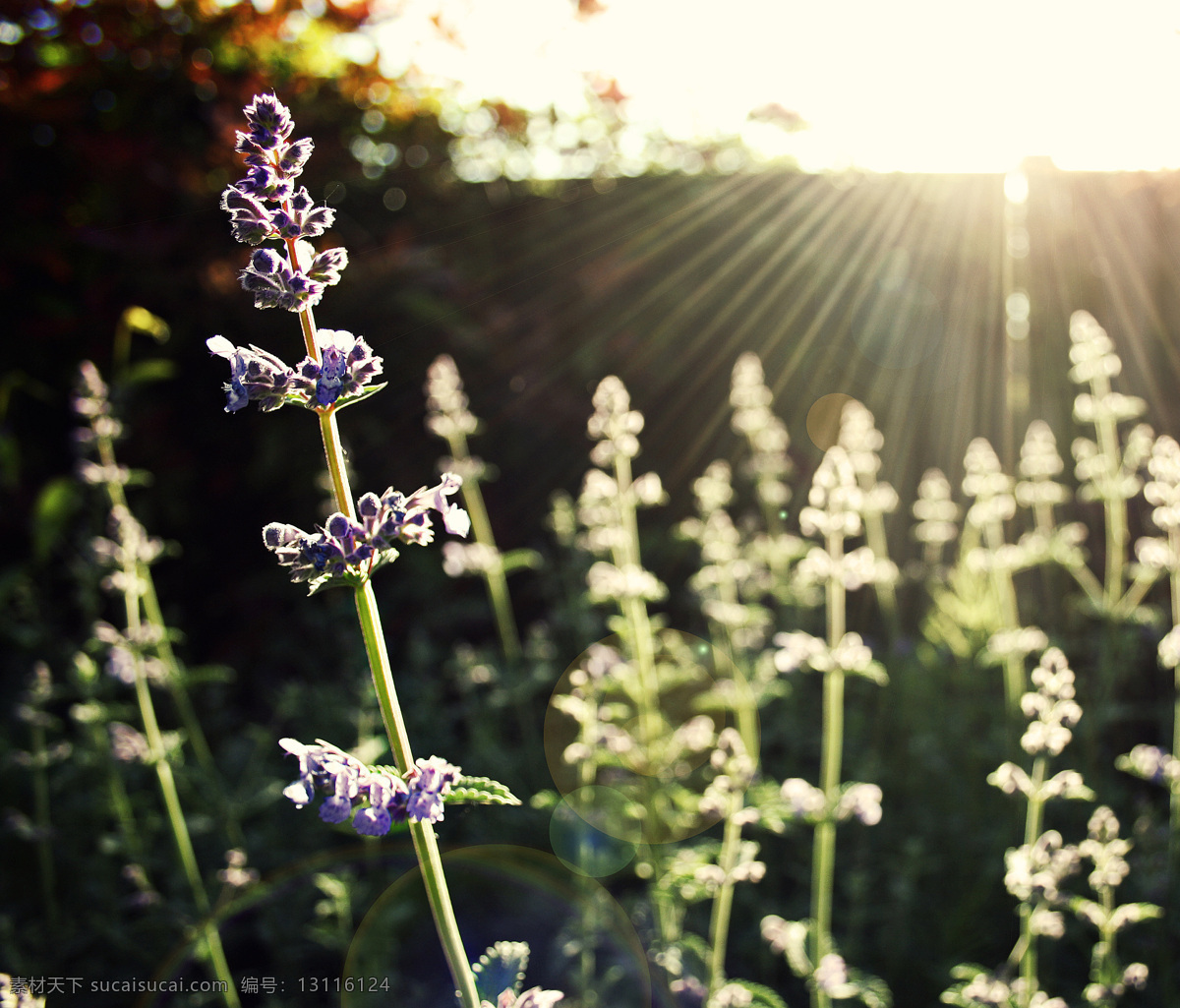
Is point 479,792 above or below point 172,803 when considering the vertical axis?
above

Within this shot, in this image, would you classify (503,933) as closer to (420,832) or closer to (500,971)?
(500,971)

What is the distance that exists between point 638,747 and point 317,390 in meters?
2.62

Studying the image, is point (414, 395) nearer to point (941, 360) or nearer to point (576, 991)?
point (576, 991)

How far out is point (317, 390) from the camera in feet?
4.18

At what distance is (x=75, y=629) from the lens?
582cm

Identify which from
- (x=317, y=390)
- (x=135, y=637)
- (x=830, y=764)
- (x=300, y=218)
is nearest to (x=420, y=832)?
(x=317, y=390)

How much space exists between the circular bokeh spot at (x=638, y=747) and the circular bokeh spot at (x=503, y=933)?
0.25m

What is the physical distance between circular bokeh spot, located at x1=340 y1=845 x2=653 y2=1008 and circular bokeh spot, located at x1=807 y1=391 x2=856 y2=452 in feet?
14.5

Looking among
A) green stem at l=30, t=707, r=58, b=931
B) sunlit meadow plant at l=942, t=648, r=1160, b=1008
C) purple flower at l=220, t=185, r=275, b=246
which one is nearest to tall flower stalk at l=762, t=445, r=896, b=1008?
sunlit meadow plant at l=942, t=648, r=1160, b=1008

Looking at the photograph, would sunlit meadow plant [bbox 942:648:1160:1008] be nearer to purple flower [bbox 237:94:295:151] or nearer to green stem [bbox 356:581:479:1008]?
green stem [bbox 356:581:479:1008]

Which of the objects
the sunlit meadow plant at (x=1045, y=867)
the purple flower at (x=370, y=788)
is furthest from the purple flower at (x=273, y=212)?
the sunlit meadow plant at (x=1045, y=867)

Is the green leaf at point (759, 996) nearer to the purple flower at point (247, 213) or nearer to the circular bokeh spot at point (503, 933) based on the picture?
the circular bokeh spot at point (503, 933)

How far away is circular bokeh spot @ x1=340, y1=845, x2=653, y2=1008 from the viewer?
9.71 feet

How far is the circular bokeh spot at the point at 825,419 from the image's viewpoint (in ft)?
21.9
